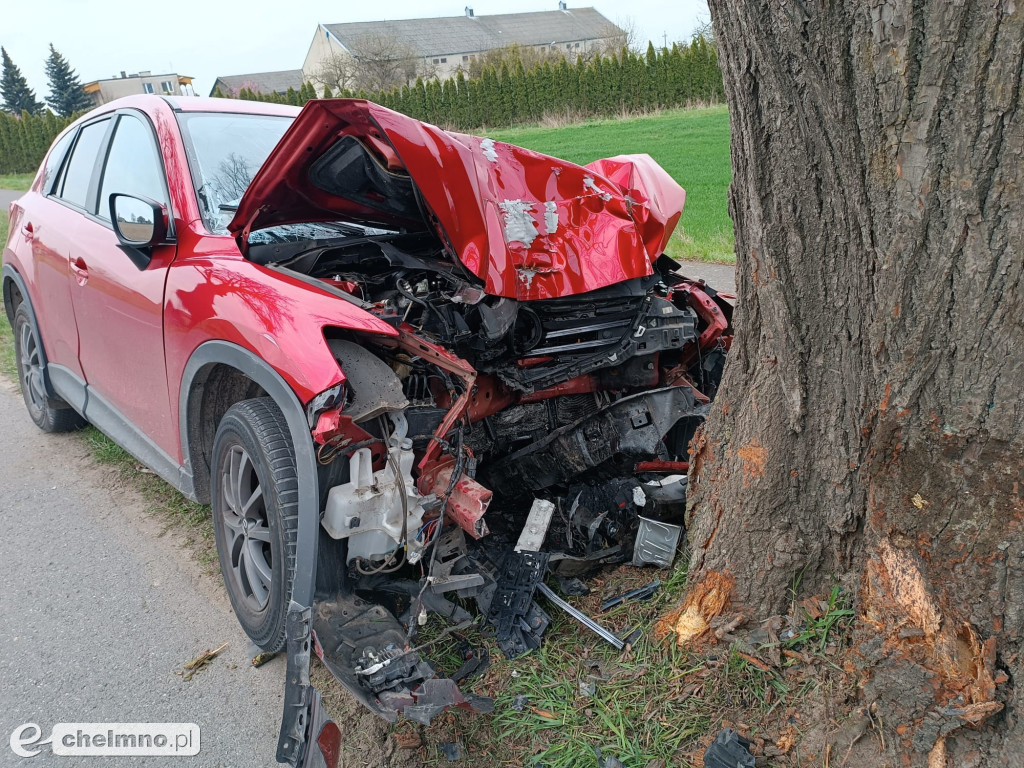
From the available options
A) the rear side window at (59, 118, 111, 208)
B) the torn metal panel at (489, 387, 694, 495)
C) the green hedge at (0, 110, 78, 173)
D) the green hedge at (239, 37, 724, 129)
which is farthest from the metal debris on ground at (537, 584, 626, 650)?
the green hedge at (0, 110, 78, 173)

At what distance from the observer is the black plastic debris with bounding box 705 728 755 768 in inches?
80.6

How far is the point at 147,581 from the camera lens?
11.1ft

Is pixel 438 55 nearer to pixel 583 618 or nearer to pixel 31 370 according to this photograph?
pixel 31 370

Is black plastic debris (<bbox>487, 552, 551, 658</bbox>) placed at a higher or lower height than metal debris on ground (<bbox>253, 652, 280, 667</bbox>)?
higher

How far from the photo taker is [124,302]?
3396 mm

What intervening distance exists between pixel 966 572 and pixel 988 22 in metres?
1.21

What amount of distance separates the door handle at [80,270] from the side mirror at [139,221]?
0.60 metres

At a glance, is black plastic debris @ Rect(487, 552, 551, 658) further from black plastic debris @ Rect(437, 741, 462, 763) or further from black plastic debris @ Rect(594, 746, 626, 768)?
black plastic debris @ Rect(594, 746, 626, 768)

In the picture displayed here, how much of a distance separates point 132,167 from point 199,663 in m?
2.40

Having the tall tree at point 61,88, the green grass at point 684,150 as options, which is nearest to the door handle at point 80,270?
the green grass at point 684,150

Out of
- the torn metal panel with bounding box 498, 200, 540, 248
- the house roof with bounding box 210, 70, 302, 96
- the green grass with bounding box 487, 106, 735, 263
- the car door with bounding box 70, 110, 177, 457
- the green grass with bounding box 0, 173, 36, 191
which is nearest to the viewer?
the torn metal panel with bounding box 498, 200, 540, 248

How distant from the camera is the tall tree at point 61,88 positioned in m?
64.5

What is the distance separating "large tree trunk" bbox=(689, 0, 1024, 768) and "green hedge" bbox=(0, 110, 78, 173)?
38.2m

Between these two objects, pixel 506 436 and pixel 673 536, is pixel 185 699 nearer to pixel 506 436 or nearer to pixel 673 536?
pixel 506 436
